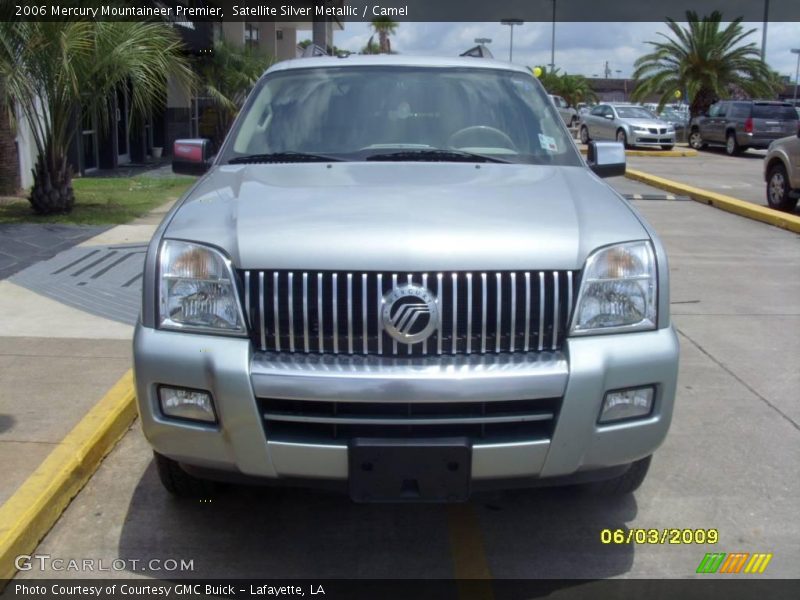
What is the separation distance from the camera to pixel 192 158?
529 centimetres

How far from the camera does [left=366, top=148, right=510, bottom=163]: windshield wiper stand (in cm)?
452

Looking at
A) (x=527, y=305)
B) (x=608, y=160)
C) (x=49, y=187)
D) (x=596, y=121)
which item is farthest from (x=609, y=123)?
(x=527, y=305)

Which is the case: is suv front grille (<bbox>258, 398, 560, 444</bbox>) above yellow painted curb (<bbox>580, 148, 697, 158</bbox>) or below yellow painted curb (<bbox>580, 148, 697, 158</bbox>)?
above

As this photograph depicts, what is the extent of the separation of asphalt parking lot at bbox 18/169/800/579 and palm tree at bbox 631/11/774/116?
33010mm

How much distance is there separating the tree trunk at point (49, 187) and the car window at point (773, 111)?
71.8 ft

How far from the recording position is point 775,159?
14.1 m

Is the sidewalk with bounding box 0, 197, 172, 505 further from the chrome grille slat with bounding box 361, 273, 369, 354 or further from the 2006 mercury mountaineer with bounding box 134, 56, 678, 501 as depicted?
the chrome grille slat with bounding box 361, 273, 369, 354

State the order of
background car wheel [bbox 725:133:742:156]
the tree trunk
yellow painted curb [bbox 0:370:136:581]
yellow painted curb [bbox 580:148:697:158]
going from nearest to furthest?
yellow painted curb [bbox 0:370:136:581] < the tree trunk < yellow painted curb [bbox 580:148:697:158] < background car wheel [bbox 725:133:742:156]

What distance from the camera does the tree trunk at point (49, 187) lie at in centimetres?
1164

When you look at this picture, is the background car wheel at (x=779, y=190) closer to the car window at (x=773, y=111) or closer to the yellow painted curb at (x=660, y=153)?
the yellow painted curb at (x=660, y=153)

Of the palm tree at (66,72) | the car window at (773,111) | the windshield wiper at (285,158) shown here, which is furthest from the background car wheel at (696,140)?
the windshield wiper at (285,158)

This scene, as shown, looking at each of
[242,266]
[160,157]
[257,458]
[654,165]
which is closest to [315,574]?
[257,458]

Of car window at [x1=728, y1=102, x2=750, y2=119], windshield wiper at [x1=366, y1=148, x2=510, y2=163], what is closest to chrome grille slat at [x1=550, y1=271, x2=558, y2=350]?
windshield wiper at [x1=366, y1=148, x2=510, y2=163]
